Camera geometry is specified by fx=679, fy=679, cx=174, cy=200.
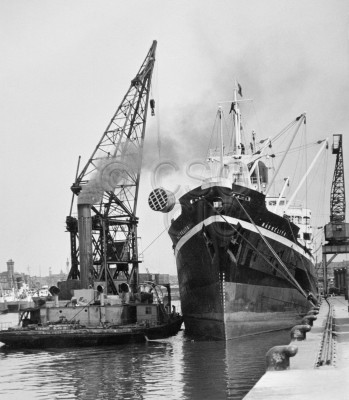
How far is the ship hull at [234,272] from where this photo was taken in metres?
39.1

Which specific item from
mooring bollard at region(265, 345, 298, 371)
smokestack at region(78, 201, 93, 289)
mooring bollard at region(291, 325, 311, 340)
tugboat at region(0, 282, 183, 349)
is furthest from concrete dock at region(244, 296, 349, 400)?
smokestack at region(78, 201, 93, 289)

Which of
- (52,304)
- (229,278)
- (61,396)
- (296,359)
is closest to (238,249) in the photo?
(229,278)

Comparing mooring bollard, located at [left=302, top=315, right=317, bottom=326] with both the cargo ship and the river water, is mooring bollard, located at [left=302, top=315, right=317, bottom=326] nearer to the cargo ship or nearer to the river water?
the river water

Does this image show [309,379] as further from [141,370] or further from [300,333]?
[141,370]

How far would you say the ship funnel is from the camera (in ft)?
149

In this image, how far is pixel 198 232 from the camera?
135 feet

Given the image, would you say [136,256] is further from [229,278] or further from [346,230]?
[346,230]

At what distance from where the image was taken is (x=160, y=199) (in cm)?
4541

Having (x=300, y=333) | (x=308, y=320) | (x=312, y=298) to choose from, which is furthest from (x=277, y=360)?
(x=312, y=298)

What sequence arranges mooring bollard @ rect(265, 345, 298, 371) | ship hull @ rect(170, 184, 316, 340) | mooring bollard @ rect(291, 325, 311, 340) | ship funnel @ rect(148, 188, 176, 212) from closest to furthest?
1. mooring bollard @ rect(265, 345, 298, 371)
2. mooring bollard @ rect(291, 325, 311, 340)
3. ship hull @ rect(170, 184, 316, 340)
4. ship funnel @ rect(148, 188, 176, 212)

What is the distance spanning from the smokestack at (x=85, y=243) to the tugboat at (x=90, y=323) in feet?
6.97

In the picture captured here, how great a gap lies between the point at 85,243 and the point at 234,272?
1501cm

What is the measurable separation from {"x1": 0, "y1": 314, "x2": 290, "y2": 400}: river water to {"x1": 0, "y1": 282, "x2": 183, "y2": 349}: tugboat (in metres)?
0.80

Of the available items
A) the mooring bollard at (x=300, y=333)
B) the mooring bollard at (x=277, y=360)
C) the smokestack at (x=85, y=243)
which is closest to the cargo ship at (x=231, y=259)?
the smokestack at (x=85, y=243)
